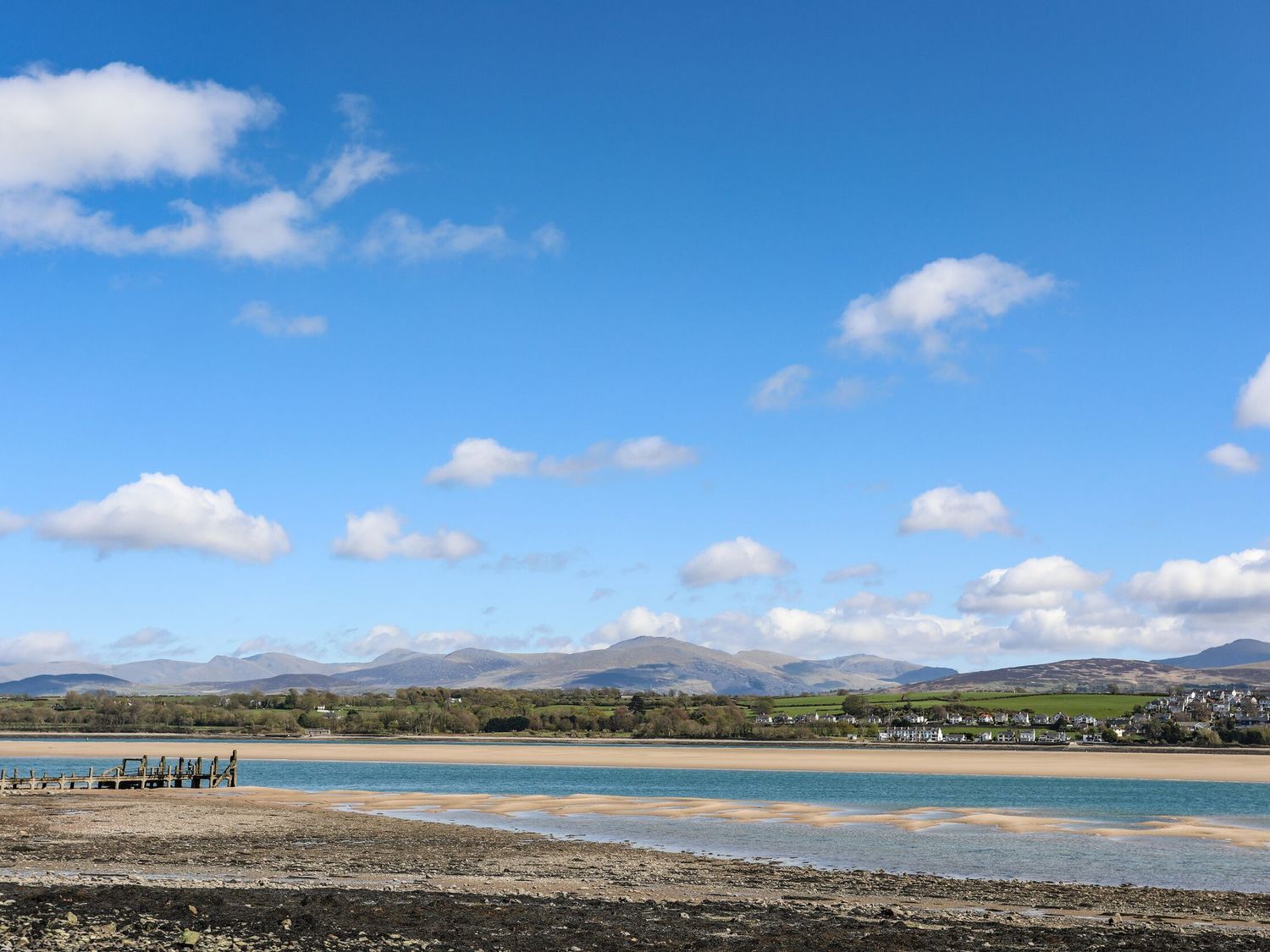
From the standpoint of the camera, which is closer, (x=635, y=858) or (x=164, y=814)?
(x=635, y=858)

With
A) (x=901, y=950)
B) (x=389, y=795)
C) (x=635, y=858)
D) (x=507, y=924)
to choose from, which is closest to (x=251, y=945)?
(x=507, y=924)

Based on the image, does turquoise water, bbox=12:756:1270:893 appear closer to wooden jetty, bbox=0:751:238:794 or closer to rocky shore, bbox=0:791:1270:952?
rocky shore, bbox=0:791:1270:952

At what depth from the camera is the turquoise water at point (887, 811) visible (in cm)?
3341

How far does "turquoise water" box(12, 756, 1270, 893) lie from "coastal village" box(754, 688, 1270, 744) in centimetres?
6913

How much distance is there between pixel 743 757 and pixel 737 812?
70.8m

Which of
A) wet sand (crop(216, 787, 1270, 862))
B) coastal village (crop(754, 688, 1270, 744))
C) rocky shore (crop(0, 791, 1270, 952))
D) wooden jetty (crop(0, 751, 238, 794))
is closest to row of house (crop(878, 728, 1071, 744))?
coastal village (crop(754, 688, 1270, 744))

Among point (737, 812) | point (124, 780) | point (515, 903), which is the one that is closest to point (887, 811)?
point (737, 812)

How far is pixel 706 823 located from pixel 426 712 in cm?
15336

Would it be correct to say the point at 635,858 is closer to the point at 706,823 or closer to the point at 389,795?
the point at 706,823

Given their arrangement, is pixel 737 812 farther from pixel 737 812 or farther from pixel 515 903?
pixel 515 903

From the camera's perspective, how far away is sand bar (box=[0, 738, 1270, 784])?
97125 millimetres

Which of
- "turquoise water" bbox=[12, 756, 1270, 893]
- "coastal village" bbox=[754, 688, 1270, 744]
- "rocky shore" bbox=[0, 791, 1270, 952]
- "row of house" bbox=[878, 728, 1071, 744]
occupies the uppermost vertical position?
"rocky shore" bbox=[0, 791, 1270, 952]

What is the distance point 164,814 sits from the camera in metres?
45.1

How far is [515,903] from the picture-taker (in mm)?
23078
